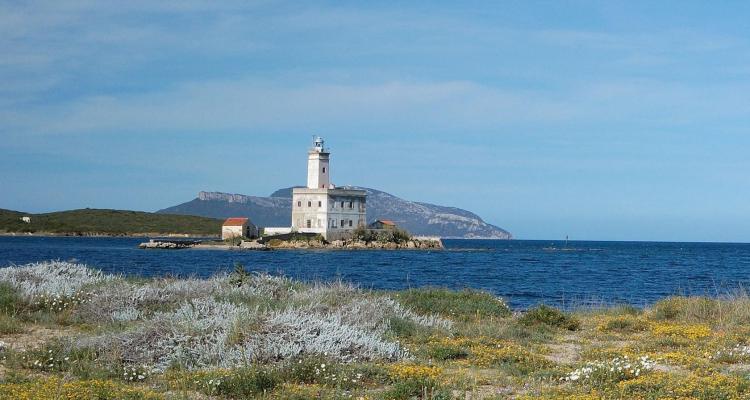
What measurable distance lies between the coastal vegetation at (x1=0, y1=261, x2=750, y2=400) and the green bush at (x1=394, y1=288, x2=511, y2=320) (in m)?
0.14

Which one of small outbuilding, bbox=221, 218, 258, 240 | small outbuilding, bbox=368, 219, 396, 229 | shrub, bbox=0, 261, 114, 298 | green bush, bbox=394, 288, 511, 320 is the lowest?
green bush, bbox=394, 288, 511, 320

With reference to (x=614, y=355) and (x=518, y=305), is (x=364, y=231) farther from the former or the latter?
(x=614, y=355)

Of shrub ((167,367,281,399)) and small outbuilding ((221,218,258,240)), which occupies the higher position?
small outbuilding ((221,218,258,240))

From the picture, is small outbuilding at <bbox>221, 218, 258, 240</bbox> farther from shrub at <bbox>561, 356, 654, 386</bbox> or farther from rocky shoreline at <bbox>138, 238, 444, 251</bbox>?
shrub at <bbox>561, 356, 654, 386</bbox>

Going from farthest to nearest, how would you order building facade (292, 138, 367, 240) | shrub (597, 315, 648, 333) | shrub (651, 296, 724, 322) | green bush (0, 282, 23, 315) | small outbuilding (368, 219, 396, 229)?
1. small outbuilding (368, 219, 396, 229)
2. building facade (292, 138, 367, 240)
3. shrub (651, 296, 724, 322)
4. shrub (597, 315, 648, 333)
5. green bush (0, 282, 23, 315)

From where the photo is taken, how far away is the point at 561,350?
45.9 feet

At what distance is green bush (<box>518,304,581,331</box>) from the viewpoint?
16969 mm

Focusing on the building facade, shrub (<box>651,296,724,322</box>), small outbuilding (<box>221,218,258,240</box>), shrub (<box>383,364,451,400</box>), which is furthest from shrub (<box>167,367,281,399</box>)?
small outbuilding (<box>221,218,258,240</box>)

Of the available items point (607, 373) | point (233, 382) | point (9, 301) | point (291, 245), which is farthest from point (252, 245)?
point (607, 373)

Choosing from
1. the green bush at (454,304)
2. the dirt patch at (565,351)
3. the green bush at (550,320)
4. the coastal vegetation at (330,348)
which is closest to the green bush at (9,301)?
the coastal vegetation at (330,348)

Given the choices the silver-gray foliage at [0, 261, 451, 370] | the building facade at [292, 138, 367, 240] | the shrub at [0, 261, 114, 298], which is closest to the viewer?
the silver-gray foliage at [0, 261, 451, 370]

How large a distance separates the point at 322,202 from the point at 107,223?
345 ft

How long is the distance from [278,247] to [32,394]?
83.1m

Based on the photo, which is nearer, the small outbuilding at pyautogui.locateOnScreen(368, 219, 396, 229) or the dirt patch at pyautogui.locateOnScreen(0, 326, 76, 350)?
the dirt patch at pyautogui.locateOnScreen(0, 326, 76, 350)
